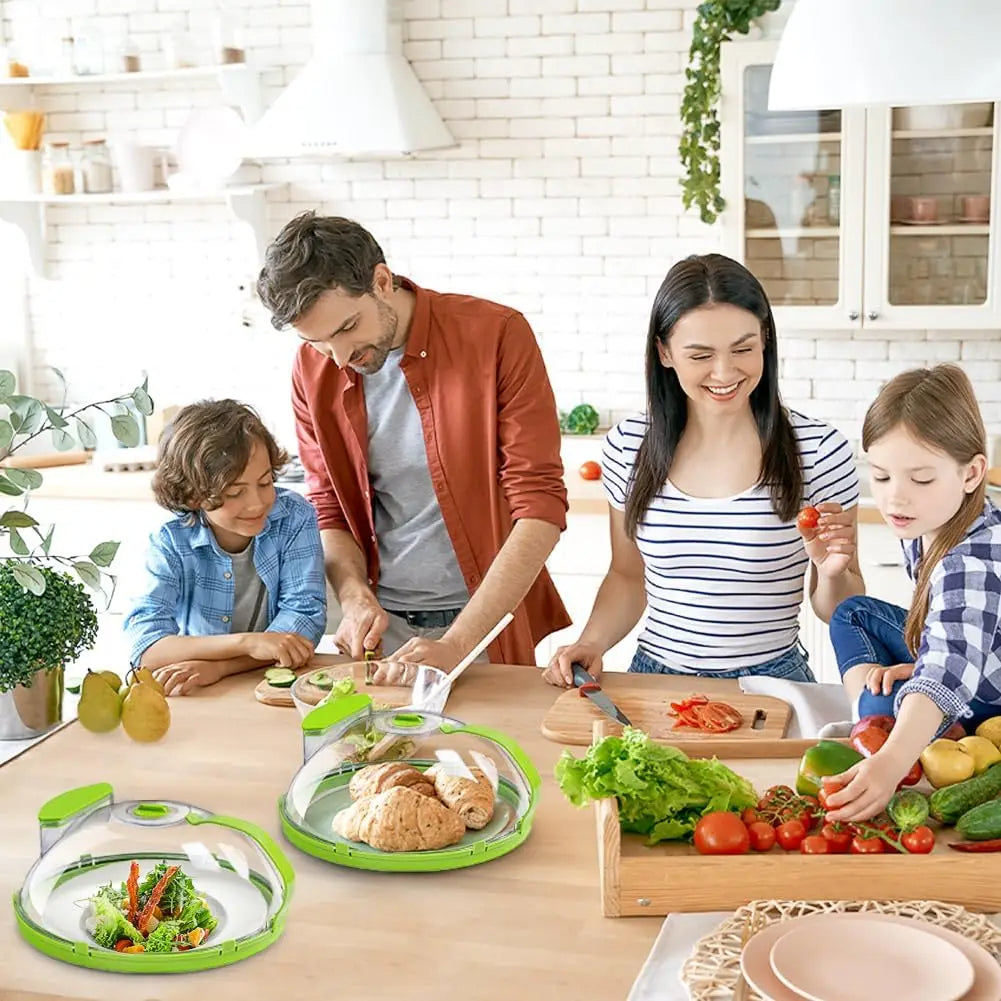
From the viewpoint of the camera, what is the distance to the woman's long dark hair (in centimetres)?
236

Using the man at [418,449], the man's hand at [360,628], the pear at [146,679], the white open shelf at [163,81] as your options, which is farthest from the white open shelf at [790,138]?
the pear at [146,679]

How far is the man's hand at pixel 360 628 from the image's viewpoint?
2477 mm

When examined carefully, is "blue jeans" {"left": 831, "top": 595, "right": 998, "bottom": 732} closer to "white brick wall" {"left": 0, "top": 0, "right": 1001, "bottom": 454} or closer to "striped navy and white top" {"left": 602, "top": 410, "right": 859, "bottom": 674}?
"striped navy and white top" {"left": 602, "top": 410, "right": 859, "bottom": 674}

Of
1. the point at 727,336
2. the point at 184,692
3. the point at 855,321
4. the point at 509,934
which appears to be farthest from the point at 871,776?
the point at 855,321

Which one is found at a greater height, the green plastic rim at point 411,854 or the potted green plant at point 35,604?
the potted green plant at point 35,604

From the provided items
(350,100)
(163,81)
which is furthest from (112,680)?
(163,81)

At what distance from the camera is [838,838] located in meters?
1.61

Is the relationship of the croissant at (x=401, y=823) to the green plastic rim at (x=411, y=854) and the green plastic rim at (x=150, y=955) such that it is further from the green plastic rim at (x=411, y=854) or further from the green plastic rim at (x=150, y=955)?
the green plastic rim at (x=150, y=955)

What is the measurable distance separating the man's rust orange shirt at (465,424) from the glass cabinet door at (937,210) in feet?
6.89

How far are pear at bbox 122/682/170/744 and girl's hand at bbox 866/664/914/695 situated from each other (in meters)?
1.06

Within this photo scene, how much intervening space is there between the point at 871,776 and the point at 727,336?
90 cm

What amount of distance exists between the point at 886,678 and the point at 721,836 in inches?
21.3

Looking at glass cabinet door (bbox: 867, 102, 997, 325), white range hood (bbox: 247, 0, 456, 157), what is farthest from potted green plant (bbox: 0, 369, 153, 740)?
glass cabinet door (bbox: 867, 102, 997, 325)

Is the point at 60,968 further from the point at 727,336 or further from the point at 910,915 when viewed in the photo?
the point at 727,336
